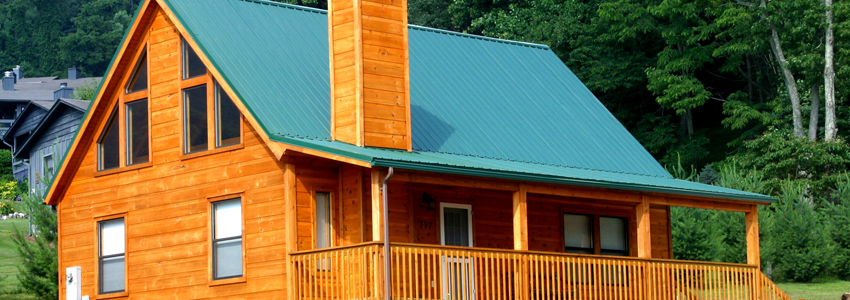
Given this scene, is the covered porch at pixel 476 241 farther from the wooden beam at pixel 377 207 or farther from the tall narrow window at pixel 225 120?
the tall narrow window at pixel 225 120

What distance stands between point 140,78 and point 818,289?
20.1m

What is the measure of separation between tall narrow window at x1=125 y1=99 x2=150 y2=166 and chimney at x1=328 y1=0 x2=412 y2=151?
4.64 m

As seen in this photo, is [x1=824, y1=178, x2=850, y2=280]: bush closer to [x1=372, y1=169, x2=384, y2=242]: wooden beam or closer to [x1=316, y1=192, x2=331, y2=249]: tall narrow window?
[x1=316, y1=192, x2=331, y2=249]: tall narrow window

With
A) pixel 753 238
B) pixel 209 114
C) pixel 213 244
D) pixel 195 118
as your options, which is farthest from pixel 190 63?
pixel 753 238

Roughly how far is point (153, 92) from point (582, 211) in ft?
31.5

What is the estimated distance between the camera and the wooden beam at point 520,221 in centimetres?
2047

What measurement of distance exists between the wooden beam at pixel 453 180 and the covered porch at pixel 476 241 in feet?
0.08

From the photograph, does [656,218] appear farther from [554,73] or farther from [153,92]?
[153,92]

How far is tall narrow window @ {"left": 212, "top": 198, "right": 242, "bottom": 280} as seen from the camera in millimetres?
21094

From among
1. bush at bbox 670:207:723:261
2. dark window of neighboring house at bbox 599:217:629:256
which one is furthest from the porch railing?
bush at bbox 670:207:723:261

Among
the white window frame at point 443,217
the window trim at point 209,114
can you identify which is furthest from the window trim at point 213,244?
the white window frame at point 443,217

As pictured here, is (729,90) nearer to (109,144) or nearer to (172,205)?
(109,144)

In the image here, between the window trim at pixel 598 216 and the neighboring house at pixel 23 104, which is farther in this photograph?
the neighboring house at pixel 23 104

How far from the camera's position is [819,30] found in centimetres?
4194
